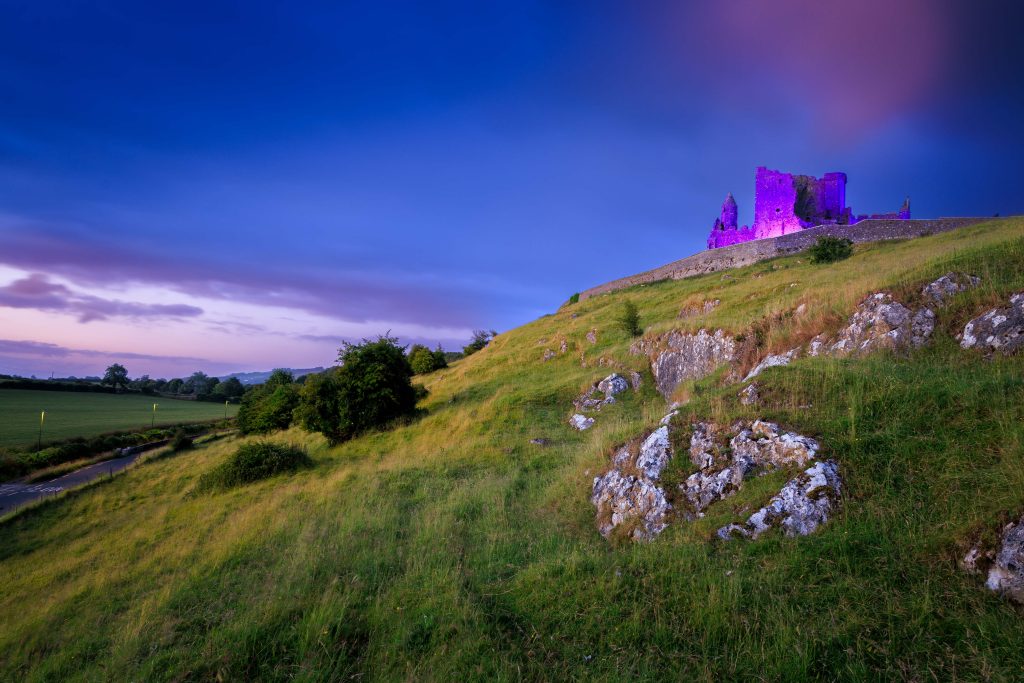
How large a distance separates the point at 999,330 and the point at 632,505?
7.56 meters

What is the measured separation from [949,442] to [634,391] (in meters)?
10.6

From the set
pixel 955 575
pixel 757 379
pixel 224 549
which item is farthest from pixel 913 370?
pixel 224 549

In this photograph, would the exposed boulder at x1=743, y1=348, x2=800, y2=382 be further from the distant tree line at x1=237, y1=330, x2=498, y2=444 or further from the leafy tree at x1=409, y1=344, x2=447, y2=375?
the leafy tree at x1=409, y1=344, x2=447, y2=375

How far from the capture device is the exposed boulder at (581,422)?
13217 millimetres

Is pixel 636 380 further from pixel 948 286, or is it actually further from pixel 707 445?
pixel 707 445

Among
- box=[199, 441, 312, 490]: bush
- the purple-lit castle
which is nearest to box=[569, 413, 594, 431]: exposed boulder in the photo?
box=[199, 441, 312, 490]: bush

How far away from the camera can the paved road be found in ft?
58.2

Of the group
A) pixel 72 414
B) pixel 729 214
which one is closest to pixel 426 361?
pixel 72 414

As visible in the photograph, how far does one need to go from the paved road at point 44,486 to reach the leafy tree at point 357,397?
465 inches

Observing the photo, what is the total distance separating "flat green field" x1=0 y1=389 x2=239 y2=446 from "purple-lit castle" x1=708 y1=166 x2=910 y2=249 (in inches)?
2890

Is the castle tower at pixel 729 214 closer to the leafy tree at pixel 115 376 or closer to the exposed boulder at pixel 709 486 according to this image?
the exposed boulder at pixel 709 486

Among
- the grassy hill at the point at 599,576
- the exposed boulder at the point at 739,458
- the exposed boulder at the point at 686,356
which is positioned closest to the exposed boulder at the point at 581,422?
the exposed boulder at the point at 686,356

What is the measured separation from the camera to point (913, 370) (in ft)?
22.3

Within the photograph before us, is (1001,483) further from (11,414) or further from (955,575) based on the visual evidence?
(11,414)
